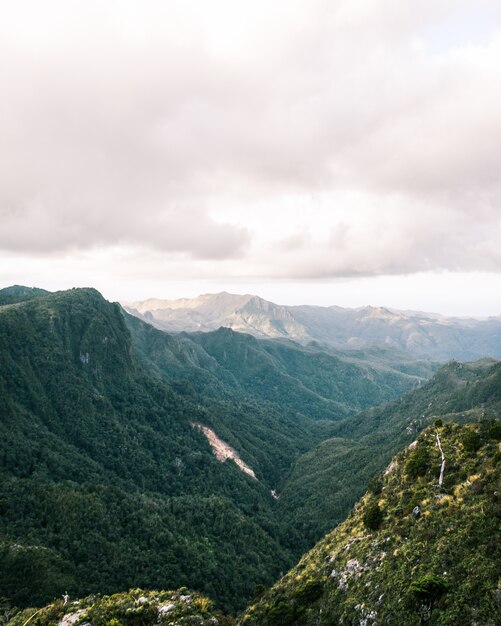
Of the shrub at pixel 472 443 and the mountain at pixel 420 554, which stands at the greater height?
Result: the shrub at pixel 472 443

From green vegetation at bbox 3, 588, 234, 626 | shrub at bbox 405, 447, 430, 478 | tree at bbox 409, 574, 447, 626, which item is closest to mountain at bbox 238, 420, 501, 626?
tree at bbox 409, 574, 447, 626

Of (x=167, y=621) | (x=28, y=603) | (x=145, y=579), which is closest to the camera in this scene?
(x=167, y=621)

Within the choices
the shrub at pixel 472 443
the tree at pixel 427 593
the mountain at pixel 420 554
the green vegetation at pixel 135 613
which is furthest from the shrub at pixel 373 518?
the green vegetation at pixel 135 613

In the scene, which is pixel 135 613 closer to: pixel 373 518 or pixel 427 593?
pixel 373 518

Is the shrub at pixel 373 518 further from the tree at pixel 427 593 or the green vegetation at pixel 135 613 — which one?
the green vegetation at pixel 135 613

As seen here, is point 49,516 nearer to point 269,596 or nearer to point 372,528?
point 269,596

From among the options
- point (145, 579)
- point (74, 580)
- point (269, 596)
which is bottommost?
point (145, 579)

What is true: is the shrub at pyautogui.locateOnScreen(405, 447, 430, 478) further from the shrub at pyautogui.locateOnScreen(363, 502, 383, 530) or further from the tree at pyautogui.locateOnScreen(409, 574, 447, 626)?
the tree at pyautogui.locateOnScreen(409, 574, 447, 626)

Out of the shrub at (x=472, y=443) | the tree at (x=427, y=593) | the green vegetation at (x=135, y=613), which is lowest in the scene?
the green vegetation at (x=135, y=613)

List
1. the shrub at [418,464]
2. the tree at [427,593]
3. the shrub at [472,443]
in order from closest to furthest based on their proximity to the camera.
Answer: the tree at [427,593] → the shrub at [472,443] → the shrub at [418,464]

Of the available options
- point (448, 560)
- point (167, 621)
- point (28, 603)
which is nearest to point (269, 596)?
point (167, 621)
